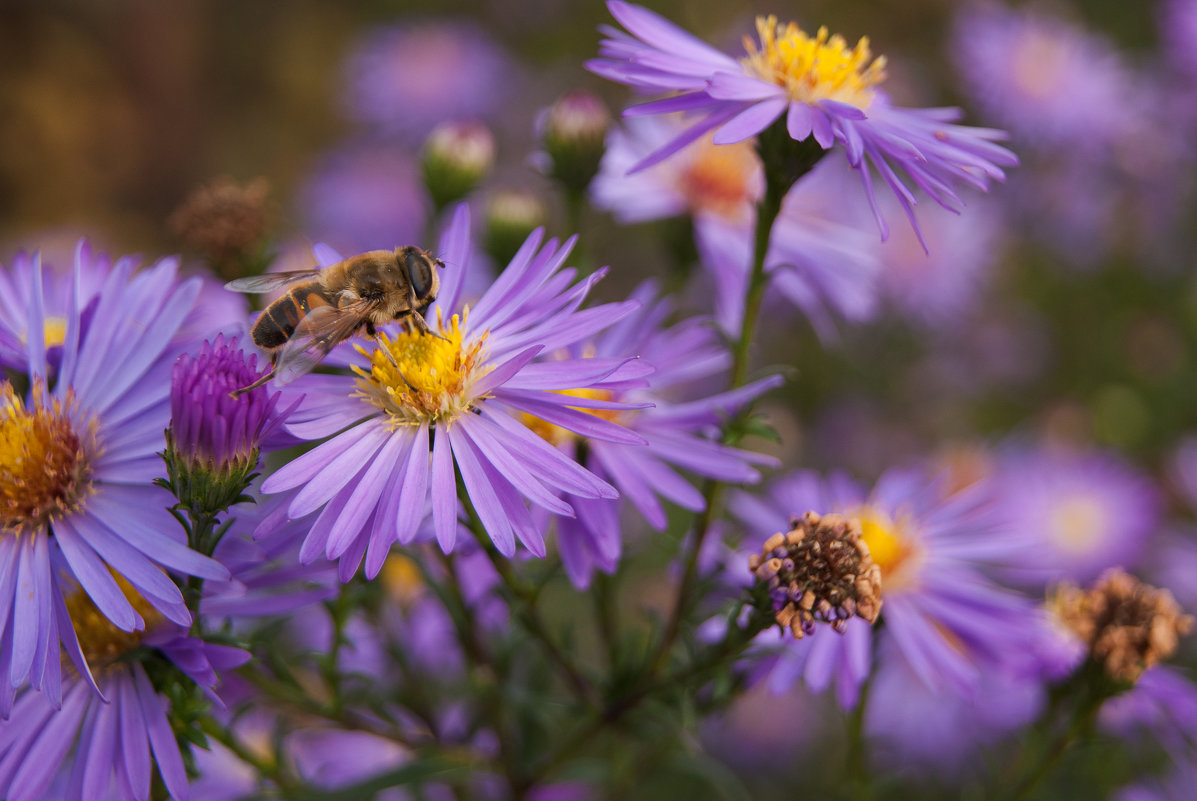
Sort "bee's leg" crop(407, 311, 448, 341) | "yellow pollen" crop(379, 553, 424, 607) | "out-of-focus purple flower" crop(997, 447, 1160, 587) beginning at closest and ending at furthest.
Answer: "bee's leg" crop(407, 311, 448, 341) < "yellow pollen" crop(379, 553, 424, 607) < "out-of-focus purple flower" crop(997, 447, 1160, 587)

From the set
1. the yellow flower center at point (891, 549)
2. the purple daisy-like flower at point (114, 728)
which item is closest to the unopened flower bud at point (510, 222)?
the yellow flower center at point (891, 549)

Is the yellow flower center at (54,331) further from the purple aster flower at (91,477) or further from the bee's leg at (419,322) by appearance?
the bee's leg at (419,322)

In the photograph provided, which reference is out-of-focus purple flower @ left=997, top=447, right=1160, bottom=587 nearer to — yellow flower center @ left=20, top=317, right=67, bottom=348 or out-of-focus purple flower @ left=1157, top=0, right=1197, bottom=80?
out-of-focus purple flower @ left=1157, top=0, right=1197, bottom=80

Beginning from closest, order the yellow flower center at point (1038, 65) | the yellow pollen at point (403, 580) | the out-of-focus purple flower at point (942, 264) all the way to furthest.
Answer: the yellow pollen at point (403, 580) < the out-of-focus purple flower at point (942, 264) < the yellow flower center at point (1038, 65)

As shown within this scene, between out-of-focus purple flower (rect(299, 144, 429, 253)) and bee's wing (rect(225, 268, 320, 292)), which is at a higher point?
out-of-focus purple flower (rect(299, 144, 429, 253))

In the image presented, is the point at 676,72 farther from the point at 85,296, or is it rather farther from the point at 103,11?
the point at 103,11

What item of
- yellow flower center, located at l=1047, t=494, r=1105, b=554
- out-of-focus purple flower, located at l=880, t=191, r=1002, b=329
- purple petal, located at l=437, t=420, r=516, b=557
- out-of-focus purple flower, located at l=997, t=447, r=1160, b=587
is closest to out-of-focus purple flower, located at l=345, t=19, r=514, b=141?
out-of-focus purple flower, located at l=880, t=191, r=1002, b=329
